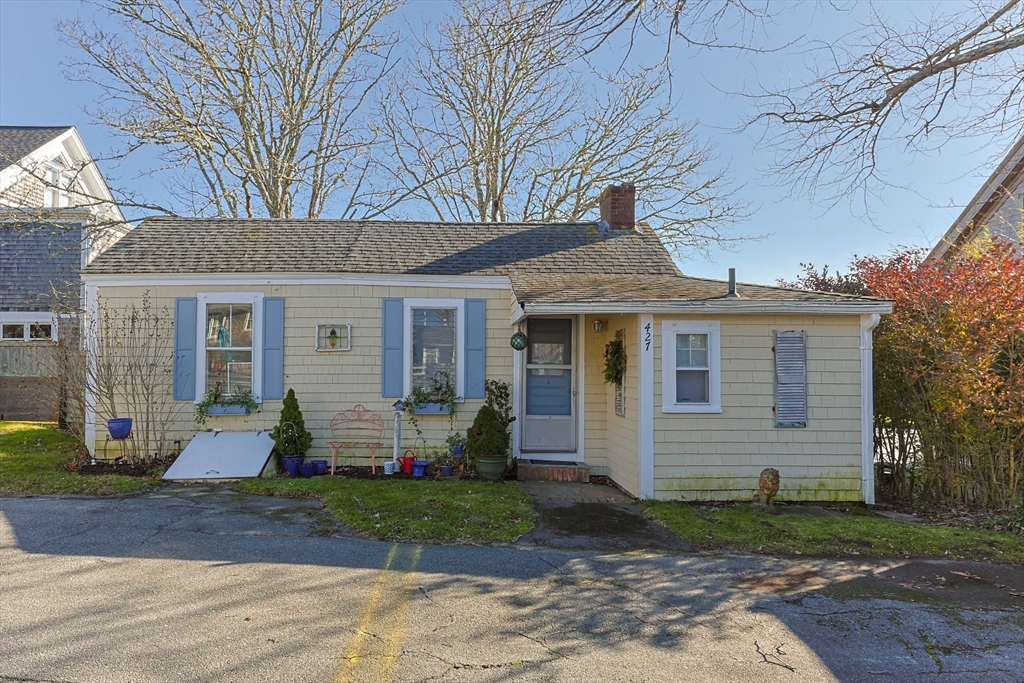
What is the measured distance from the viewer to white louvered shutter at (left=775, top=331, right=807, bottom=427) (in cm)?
795

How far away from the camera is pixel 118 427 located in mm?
9086

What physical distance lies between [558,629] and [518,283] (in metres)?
5.84

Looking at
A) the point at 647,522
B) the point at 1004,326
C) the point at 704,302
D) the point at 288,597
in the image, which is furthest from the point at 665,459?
the point at 288,597

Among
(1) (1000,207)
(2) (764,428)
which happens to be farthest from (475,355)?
(1) (1000,207)

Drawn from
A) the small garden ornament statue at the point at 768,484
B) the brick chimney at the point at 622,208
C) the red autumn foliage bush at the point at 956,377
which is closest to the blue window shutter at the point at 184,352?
the brick chimney at the point at 622,208

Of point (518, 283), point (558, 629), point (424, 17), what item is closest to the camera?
point (558, 629)

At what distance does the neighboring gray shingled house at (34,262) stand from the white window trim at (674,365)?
10912 millimetres

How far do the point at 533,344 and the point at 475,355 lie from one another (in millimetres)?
931

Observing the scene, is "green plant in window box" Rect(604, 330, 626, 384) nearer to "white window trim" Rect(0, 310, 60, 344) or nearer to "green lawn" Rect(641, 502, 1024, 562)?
"green lawn" Rect(641, 502, 1024, 562)

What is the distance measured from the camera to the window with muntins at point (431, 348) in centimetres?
982

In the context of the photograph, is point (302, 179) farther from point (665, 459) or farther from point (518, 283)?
point (665, 459)

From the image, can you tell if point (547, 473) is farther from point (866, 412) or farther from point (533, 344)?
point (866, 412)

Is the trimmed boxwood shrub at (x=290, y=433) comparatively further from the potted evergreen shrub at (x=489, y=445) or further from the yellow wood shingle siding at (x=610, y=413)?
the yellow wood shingle siding at (x=610, y=413)

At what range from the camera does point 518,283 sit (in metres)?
9.30
